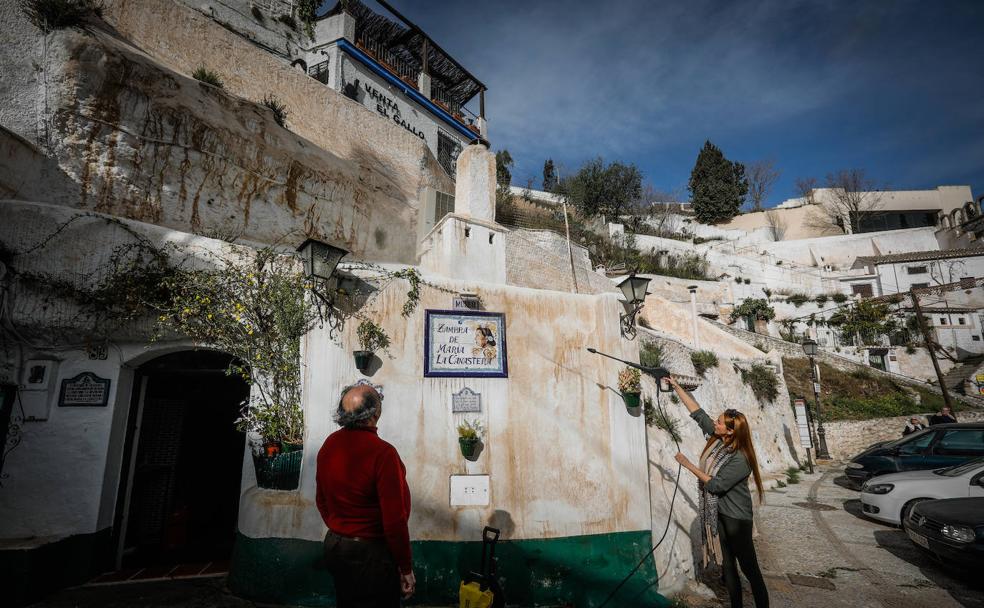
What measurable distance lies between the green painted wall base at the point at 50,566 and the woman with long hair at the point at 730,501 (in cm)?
651

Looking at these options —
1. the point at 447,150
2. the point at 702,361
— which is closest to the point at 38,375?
the point at 702,361

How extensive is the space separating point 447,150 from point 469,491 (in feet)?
66.4

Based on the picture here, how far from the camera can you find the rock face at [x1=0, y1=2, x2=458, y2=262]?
20.6ft

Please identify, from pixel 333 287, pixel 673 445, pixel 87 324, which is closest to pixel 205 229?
pixel 87 324

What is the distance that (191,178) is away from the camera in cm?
762

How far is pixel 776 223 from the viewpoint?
142ft

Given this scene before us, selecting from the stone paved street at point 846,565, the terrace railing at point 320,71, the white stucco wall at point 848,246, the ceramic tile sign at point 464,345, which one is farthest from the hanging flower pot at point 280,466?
the white stucco wall at point 848,246

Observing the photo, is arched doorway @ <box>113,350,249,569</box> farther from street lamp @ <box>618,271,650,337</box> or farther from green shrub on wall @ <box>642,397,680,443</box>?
green shrub on wall @ <box>642,397,680,443</box>

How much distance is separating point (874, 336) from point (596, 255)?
17316 millimetres

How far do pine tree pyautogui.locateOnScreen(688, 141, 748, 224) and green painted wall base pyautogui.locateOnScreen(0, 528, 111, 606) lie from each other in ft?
158

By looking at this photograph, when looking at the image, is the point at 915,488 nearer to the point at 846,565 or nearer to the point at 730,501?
the point at 846,565

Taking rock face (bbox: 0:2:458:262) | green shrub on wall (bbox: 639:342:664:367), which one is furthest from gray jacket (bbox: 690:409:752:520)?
rock face (bbox: 0:2:458:262)

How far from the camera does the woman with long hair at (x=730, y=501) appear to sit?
3.83 m

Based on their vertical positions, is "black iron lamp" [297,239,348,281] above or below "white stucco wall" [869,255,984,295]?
below
